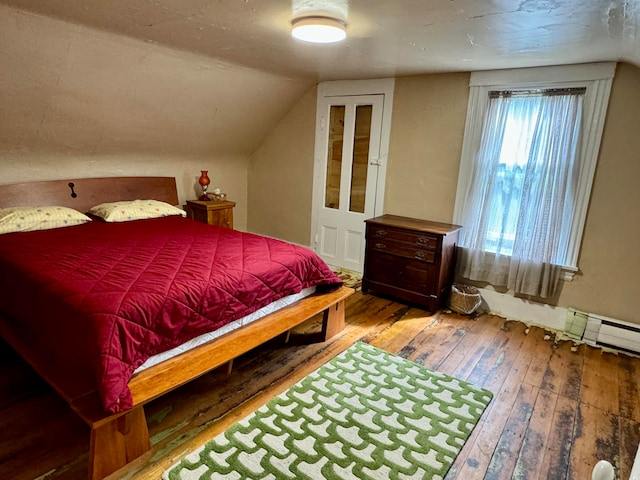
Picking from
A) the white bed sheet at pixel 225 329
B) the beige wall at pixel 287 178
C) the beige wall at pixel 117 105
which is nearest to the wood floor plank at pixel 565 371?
the white bed sheet at pixel 225 329

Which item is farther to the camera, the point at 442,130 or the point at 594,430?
the point at 442,130

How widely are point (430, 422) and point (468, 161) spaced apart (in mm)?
2269

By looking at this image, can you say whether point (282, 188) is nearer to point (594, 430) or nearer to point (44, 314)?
point (44, 314)

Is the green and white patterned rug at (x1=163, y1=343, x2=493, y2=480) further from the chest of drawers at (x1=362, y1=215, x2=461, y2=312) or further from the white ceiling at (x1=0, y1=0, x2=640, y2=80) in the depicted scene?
the white ceiling at (x1=0, y1=0, x2=640, y2=80)

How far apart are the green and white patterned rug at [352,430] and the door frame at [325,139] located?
209cm

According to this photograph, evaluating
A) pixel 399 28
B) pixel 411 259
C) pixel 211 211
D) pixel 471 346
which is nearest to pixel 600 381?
pixel 471 346

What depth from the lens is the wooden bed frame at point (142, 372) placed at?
5.28ft

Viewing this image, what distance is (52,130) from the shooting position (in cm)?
321

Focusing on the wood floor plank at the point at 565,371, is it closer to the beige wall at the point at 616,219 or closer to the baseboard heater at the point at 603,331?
the baseboard heater at the point at 603,331

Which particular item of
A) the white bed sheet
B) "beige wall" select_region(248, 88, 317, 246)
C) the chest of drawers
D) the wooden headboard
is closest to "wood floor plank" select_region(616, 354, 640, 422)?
the chest of drawers

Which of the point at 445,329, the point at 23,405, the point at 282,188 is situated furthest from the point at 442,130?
the point at 23,405

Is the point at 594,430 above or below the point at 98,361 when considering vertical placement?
below

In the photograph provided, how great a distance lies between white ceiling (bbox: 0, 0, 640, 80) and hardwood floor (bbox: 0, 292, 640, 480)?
200 centimetres

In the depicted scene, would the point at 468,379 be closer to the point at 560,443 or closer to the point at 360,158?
the point at 560,443
